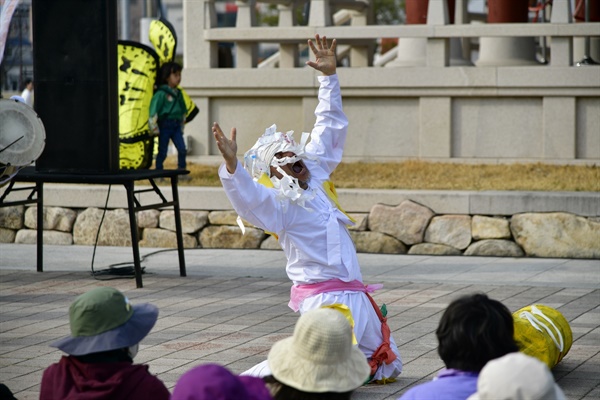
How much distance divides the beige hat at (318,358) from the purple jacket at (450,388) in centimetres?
32

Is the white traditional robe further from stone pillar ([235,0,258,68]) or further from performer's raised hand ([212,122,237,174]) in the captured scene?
stone pillar ([235,0,258,68])

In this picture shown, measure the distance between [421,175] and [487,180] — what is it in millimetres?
752

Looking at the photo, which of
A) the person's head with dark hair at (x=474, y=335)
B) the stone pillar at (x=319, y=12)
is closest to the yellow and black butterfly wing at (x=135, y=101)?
the stone pillar at (x=319, y=12)

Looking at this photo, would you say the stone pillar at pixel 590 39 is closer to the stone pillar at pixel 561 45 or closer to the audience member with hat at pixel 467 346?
the stone pillar at pixel 561 45

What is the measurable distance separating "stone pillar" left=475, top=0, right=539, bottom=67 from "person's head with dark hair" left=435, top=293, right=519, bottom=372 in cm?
1010

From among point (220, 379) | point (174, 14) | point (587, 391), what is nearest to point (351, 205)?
point (587, 391)

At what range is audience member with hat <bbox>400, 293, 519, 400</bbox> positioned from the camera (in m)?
3.51

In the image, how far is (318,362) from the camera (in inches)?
129

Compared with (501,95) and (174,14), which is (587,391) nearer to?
(501,95)

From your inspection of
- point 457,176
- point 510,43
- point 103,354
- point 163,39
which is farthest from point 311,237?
point 510,43

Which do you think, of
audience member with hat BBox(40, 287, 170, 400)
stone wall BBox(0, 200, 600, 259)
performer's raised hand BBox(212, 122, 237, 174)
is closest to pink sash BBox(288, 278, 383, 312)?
performer's raised hand BBox(212, 122, 237, 174)

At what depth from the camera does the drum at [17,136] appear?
7.57m

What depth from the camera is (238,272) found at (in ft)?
30.9

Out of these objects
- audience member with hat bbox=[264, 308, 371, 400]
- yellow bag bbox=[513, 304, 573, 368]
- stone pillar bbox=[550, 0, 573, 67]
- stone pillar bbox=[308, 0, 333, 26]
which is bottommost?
yellow bag bbox=[513, 304, 573, 368]
